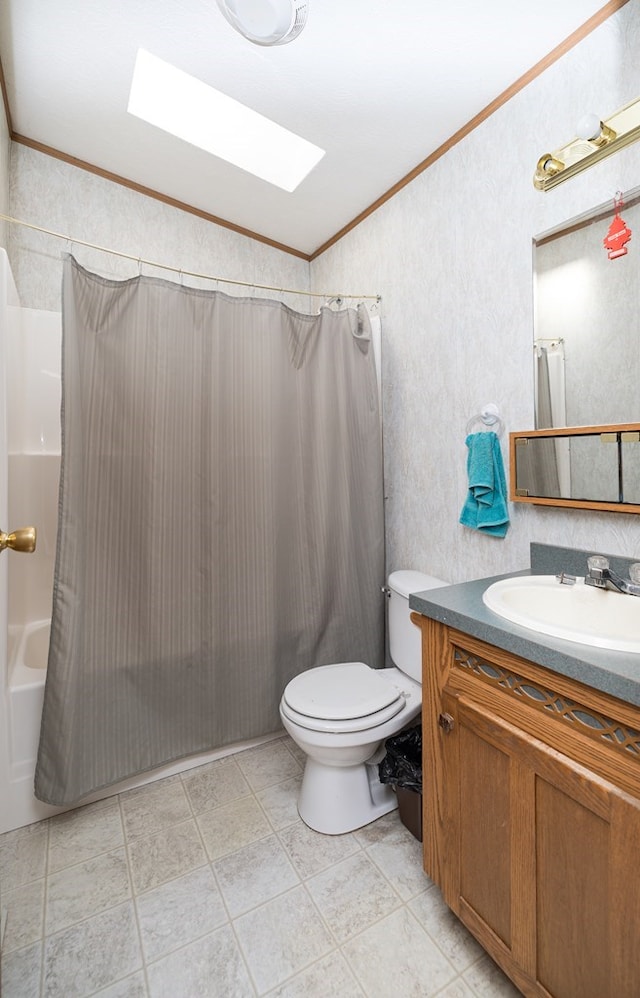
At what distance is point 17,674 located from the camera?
160cm

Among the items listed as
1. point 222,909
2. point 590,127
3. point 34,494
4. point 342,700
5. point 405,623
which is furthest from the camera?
point 34,494

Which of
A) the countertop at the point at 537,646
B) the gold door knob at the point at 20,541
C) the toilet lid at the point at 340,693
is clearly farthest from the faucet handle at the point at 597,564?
the gold door knob at the point at 20,541

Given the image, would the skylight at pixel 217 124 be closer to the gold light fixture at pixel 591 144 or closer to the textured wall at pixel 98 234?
the textured wall at pixel 98 234

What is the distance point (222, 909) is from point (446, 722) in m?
0.83

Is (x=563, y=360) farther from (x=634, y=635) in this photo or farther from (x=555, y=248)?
(x=634, y=635)

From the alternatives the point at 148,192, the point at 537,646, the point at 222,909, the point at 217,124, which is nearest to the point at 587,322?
the point at 537,646

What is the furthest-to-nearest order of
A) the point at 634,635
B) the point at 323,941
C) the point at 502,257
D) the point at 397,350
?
the point at 397,350
the point at 502,257
the point at 323,941
the point at 634,635

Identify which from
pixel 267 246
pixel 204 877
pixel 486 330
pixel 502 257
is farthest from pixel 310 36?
pixel 204 877

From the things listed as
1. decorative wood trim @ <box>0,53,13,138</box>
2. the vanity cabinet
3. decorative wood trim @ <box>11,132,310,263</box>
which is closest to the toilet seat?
the vanity cabinet

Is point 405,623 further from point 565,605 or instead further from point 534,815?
point 534,815

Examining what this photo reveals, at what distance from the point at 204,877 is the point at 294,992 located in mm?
412

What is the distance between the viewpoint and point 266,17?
1.16 metres

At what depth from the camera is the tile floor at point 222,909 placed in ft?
3.52

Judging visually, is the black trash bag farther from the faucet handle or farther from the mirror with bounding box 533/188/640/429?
the mirror with bounding box 533/188/640/429
